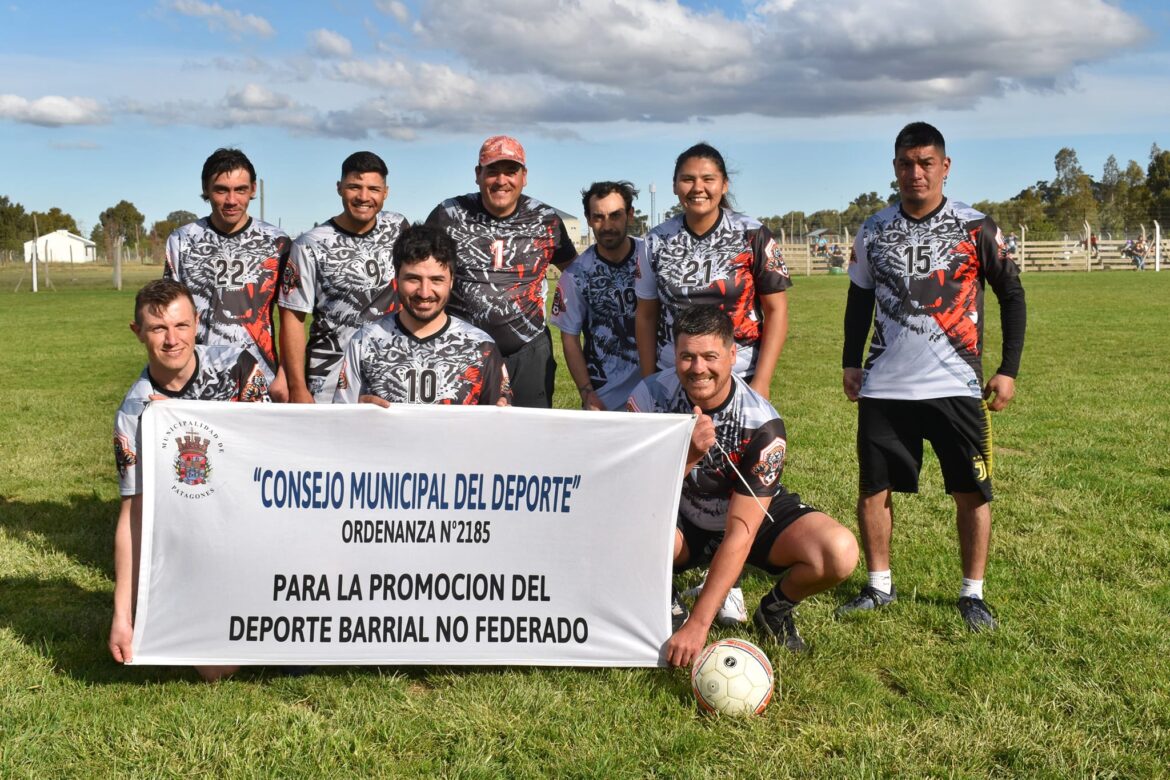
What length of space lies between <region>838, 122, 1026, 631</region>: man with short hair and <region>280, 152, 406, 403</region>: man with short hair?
2.41 metres

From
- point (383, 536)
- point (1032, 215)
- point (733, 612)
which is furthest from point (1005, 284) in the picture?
point (1032, 215)

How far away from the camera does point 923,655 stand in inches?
167

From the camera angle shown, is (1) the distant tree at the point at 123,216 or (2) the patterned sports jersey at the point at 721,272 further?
(1) the distant tree at the point at 123,216

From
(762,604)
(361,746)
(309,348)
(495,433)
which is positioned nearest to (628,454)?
(495,433)

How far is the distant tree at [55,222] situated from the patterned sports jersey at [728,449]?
10859cm

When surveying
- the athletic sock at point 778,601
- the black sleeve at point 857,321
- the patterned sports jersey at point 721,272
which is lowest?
the athletic sock at point 778,601

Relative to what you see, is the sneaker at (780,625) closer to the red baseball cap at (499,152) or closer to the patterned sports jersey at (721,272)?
the patterned sports jersey at (721,272)

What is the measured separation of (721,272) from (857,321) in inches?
33.4

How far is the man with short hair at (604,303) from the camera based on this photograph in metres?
5.29

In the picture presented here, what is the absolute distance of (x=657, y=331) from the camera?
16.3 feet

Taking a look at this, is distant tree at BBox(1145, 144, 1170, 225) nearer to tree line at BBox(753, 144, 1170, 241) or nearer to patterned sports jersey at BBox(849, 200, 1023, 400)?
tree line at BBox(753, 144, 1170, 241)

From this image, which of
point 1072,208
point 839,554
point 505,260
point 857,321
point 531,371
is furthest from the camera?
point 1072,208

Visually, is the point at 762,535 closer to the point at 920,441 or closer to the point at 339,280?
the point at 920,441

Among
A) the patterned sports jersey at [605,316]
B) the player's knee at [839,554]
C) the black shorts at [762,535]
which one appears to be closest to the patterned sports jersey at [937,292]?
the black shorts at [762,535]
